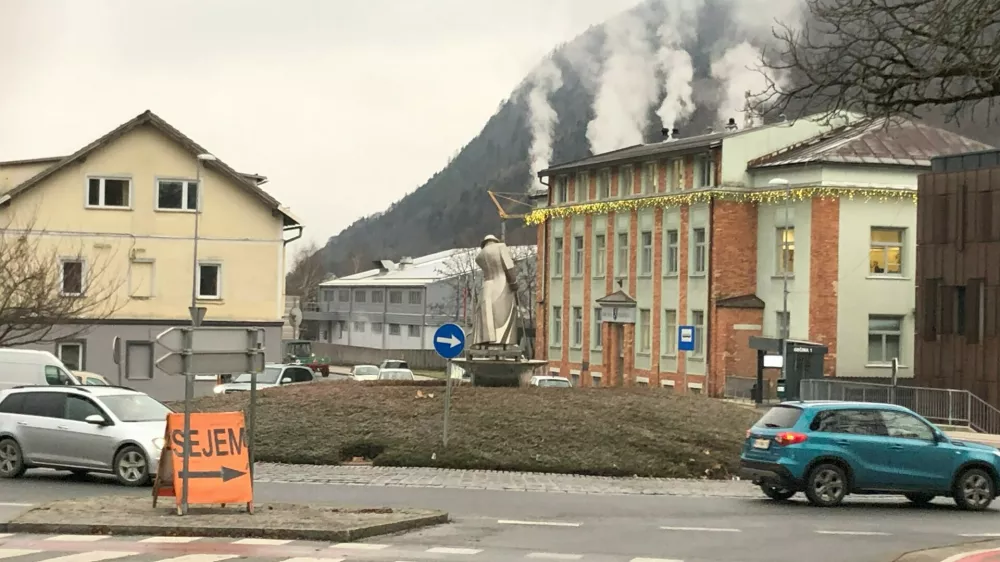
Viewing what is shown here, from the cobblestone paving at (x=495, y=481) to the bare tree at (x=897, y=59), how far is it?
11.7 m

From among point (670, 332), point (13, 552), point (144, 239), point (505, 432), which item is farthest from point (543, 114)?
point (13, 552)

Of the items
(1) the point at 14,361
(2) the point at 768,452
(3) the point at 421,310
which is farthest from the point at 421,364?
(2) the point at 768,452

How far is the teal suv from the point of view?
77.7ft

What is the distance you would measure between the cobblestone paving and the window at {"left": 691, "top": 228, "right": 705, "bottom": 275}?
39.5m

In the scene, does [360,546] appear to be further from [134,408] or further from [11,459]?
[11,459]

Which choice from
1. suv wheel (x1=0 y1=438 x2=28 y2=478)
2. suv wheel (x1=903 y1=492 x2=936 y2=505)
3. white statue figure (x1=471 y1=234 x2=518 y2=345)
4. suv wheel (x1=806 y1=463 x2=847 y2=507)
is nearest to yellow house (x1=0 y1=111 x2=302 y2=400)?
white statue figure (x1=471 y1=234 x2=518 y2=345)

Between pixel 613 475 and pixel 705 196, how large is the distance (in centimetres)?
3968

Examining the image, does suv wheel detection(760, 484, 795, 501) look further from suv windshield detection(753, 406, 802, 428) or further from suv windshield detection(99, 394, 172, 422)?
suv windshield detection(99, 394, 172, 422)

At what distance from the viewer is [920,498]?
25125 millimetres

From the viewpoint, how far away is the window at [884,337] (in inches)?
2525

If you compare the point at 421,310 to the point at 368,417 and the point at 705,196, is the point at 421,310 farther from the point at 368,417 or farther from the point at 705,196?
the point at 368,417

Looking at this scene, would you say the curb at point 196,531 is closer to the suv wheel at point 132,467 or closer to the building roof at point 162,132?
the suv wheel at point 132,467

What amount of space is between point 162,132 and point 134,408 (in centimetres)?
3757

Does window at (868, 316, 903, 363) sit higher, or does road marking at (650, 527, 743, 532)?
window at (868, 316, 903, 363)
